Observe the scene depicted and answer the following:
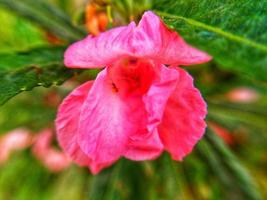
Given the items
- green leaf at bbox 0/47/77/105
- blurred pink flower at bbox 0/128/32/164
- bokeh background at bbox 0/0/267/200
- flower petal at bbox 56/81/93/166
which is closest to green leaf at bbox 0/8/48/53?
bokeh background at bbox 0/0/267/200

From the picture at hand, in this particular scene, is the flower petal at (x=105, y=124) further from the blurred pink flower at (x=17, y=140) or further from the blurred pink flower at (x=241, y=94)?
the blurred pink flower at (x=241, y=94)

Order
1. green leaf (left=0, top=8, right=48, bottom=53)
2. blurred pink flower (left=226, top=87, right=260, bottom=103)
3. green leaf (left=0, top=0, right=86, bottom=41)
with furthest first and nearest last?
blurred pink flower (left=226, top=87, right=260, bottom=103), green leaf (left=0, top=8, right=48, bottom=53), green leaf (left=0, top=0, right=86, bottom=41)

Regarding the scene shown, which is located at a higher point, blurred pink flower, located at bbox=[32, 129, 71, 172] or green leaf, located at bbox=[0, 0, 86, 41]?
green leaf, located at bbox=[0, 0, 86, 41]

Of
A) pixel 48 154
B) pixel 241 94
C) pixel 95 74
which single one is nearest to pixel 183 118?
pixel 95 74

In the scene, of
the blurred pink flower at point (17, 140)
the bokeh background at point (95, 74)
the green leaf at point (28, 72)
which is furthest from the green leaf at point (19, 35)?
the green leaf at point (28, 72)

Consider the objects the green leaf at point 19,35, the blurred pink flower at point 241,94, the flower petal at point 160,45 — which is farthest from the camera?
the blurred pink flower at point 241,94

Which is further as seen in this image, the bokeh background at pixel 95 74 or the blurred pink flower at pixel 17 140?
the blurred pink flower at pixel 17 140

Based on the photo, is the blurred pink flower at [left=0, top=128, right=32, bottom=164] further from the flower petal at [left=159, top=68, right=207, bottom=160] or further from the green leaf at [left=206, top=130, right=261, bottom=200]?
the flower petal at [left=159, top=68, right=207, bottom=160]

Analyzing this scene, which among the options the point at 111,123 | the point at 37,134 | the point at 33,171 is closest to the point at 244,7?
the point at 111,123
